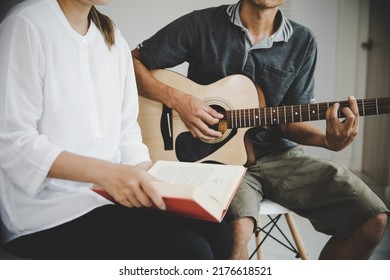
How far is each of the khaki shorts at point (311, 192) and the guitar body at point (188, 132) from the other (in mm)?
74

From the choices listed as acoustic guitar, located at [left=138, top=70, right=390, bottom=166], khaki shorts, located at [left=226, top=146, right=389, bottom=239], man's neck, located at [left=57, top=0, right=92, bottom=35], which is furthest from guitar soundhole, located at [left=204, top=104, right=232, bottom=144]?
man's neck, located at [left=57, top=0, right=92, bottom=35]

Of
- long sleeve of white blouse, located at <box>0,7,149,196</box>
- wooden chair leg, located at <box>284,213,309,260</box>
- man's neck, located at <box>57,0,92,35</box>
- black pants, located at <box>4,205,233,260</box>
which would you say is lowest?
wooden chair leg, located at <box>284,213,309,260</box>

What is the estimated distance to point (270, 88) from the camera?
101 cm

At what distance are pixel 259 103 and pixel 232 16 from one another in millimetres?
228

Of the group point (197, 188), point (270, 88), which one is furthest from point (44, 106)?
point (270, 88)

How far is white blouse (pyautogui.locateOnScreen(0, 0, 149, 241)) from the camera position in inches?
28.0

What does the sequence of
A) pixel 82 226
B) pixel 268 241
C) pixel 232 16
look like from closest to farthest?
pixel 82 226 → pixel 232 16 → pixel 268 241

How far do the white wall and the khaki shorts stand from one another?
0.33 ft

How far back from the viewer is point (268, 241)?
113cm

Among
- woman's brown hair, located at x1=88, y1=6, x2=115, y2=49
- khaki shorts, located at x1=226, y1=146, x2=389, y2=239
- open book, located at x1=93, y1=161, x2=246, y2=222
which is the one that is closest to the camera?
open book, located at x1=93, y1=161, x2=246, y2=222

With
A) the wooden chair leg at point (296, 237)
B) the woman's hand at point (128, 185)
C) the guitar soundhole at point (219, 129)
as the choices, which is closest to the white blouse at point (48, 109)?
the woman's hand at point (128, 185)

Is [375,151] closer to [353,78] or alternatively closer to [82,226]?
[353,78]

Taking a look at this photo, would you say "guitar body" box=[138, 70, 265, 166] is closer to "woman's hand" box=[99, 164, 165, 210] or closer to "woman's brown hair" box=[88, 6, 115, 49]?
"woman's brown hair" box=[88, 6, 115, 49]
